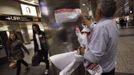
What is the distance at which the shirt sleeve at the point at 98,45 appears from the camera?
175 cm

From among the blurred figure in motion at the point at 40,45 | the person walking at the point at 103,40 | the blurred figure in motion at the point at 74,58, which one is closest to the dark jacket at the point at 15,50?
the blurred figure in motion at the point at 40,45

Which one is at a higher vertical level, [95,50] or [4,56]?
[95,50]

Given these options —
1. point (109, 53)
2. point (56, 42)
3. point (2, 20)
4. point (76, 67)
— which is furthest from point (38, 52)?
point (2, 20)

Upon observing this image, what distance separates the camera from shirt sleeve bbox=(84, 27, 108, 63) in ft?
5.74

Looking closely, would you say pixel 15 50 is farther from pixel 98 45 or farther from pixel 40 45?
pixel 98 45

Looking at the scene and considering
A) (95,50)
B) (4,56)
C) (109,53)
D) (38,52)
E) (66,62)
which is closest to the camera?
(95,50)

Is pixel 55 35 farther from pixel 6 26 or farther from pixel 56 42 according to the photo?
pixel 6 26

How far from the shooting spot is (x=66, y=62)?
219 cm

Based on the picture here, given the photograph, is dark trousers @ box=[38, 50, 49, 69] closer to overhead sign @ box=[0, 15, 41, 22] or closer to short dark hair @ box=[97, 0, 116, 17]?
short dark hair @ box=[97, 0, 116, 17]

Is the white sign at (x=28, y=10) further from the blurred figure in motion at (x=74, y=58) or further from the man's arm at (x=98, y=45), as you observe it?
the man's arm at (x=98, y=45)

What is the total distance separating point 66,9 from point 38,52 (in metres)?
3.38

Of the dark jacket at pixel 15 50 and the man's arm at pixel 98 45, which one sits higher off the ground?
the man's arm at pixel 98 45

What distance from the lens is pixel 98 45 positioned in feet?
5.75

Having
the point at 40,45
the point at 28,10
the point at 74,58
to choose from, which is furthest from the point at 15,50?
the point at 28,10
